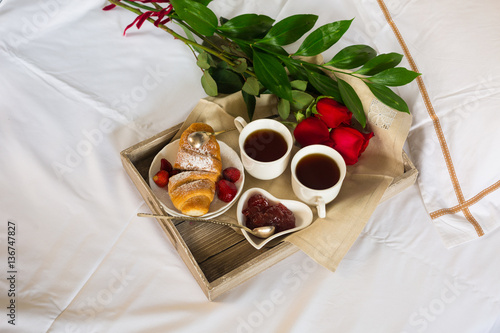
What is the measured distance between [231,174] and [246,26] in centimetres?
36

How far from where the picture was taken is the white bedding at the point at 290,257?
0.88 meters

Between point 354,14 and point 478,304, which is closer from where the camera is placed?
point 478,304

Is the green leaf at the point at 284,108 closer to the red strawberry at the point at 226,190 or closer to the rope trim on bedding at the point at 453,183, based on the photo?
the red strawberry at the point at 226,190

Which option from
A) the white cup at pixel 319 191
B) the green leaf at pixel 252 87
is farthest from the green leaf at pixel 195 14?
the white cup at pixel 319 191

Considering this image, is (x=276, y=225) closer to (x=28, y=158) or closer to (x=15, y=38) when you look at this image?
(x=28, y=158)

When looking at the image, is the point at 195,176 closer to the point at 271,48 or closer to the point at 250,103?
the point at 250,103

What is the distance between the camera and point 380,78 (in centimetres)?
95

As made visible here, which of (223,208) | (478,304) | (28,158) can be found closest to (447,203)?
(478,304)

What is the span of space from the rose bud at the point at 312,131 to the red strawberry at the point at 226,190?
8.6 inches

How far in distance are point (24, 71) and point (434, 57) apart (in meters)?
1.14

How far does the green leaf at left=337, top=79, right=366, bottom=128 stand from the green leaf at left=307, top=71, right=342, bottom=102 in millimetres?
31

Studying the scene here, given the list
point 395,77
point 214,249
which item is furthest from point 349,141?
point 214,249

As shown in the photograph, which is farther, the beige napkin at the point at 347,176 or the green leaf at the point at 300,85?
the green leaf at the point at 300,85

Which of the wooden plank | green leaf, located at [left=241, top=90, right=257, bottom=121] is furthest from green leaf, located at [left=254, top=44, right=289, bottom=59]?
the wooden plank
